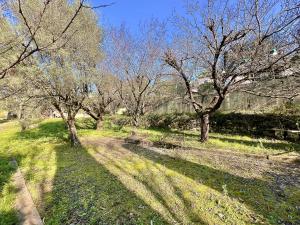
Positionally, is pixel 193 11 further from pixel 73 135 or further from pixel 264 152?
pixel 73 135

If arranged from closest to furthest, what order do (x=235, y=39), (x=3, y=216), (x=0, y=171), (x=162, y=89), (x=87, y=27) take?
(x=3, y=216)
(x=0, y=171)
(x=235, y=39)
(x=87, y=27)
(x=162, y=89)

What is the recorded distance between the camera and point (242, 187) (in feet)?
15.0

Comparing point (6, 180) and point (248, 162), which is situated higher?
point (248, 162)

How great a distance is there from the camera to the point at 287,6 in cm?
571

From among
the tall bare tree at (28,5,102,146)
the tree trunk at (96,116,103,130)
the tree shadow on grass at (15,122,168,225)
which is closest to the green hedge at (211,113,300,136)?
the tree trunk at (96,116,103,130)

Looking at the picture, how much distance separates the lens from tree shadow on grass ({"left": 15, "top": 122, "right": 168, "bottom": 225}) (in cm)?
361

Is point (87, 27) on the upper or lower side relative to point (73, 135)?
upper

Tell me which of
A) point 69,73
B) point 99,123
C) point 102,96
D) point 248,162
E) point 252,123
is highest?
point 69,73

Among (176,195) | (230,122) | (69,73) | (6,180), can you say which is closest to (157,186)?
(176,195)

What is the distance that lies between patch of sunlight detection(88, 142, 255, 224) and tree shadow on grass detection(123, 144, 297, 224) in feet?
0.58

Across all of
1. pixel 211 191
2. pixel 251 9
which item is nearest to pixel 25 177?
pixel 211 191

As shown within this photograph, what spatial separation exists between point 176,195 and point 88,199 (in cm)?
163

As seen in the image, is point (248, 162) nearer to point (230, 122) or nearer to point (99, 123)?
point (230, 122)

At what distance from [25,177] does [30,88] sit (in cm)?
292
